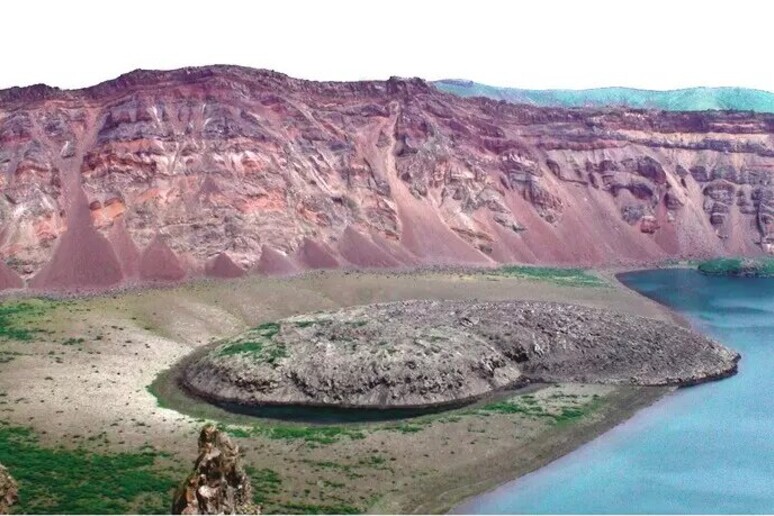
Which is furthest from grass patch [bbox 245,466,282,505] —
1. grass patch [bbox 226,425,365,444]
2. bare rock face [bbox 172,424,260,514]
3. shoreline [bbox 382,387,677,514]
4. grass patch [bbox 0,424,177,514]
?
bare rock face [bbox 172,424,260,514]

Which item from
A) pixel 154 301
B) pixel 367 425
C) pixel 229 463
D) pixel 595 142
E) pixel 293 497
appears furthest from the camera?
pixel 595 142

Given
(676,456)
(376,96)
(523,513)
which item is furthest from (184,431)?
(376,96)

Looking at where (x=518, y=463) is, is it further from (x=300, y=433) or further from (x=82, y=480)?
(x=82, y=480)

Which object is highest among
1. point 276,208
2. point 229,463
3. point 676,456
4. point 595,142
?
point 595,142

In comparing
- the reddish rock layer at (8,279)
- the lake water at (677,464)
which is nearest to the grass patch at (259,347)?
the lake water at (677,464)

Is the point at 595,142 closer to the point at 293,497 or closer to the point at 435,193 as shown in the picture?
the point at 435,193

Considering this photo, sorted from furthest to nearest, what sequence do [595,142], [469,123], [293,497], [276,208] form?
1. [595,142]
2. [469,123]
3. [276,208]
4. [293,497]

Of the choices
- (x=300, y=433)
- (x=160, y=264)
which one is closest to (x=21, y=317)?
(x=160, y=264)
